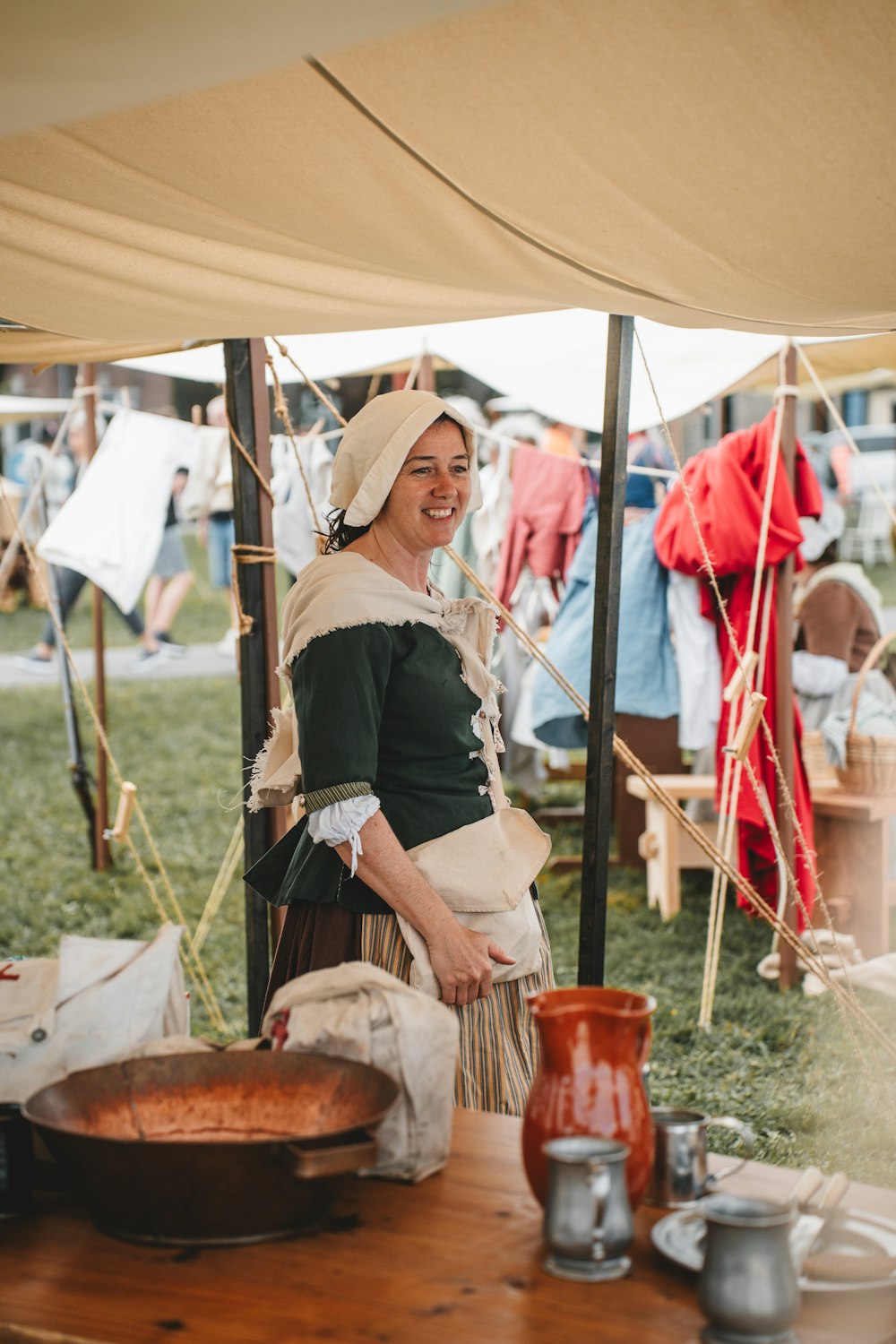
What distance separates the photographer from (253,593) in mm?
3369

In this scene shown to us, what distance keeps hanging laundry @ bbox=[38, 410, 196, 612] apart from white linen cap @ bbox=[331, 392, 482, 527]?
3.73 metres

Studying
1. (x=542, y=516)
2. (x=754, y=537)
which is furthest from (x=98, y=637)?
(x=754, y=537)

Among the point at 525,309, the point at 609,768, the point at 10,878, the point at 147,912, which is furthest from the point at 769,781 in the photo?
the point at 10,878

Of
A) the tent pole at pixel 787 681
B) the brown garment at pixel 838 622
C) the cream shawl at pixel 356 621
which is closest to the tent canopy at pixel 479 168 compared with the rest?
the cream shawl at pixel 356 621

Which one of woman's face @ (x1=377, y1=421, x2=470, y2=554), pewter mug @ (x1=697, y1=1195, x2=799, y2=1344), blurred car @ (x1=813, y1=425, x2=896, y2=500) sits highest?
blurred car @ (x1=813, y1=425, x2=896, y2=500)

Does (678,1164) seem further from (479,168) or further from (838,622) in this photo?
(838,622)

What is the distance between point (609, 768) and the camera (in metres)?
2.76

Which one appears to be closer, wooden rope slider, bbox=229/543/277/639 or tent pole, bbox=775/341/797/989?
wooden rope slider, bbox=229/543/277/639

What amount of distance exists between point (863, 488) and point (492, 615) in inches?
536

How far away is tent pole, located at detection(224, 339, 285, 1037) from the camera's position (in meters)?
3.34

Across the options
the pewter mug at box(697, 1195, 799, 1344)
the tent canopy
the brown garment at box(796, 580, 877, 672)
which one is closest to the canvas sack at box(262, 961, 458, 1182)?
the pewter mug at box(697, 1195, 799, 1344)

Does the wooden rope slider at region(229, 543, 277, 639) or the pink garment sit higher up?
the pink garment

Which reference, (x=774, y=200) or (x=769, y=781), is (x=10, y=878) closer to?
(x=769, y=781)

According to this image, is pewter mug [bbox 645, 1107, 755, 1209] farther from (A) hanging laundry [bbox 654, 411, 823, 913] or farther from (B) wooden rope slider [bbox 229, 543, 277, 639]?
(A) hanging laundry [bbox 654, 411, 823, 913]
